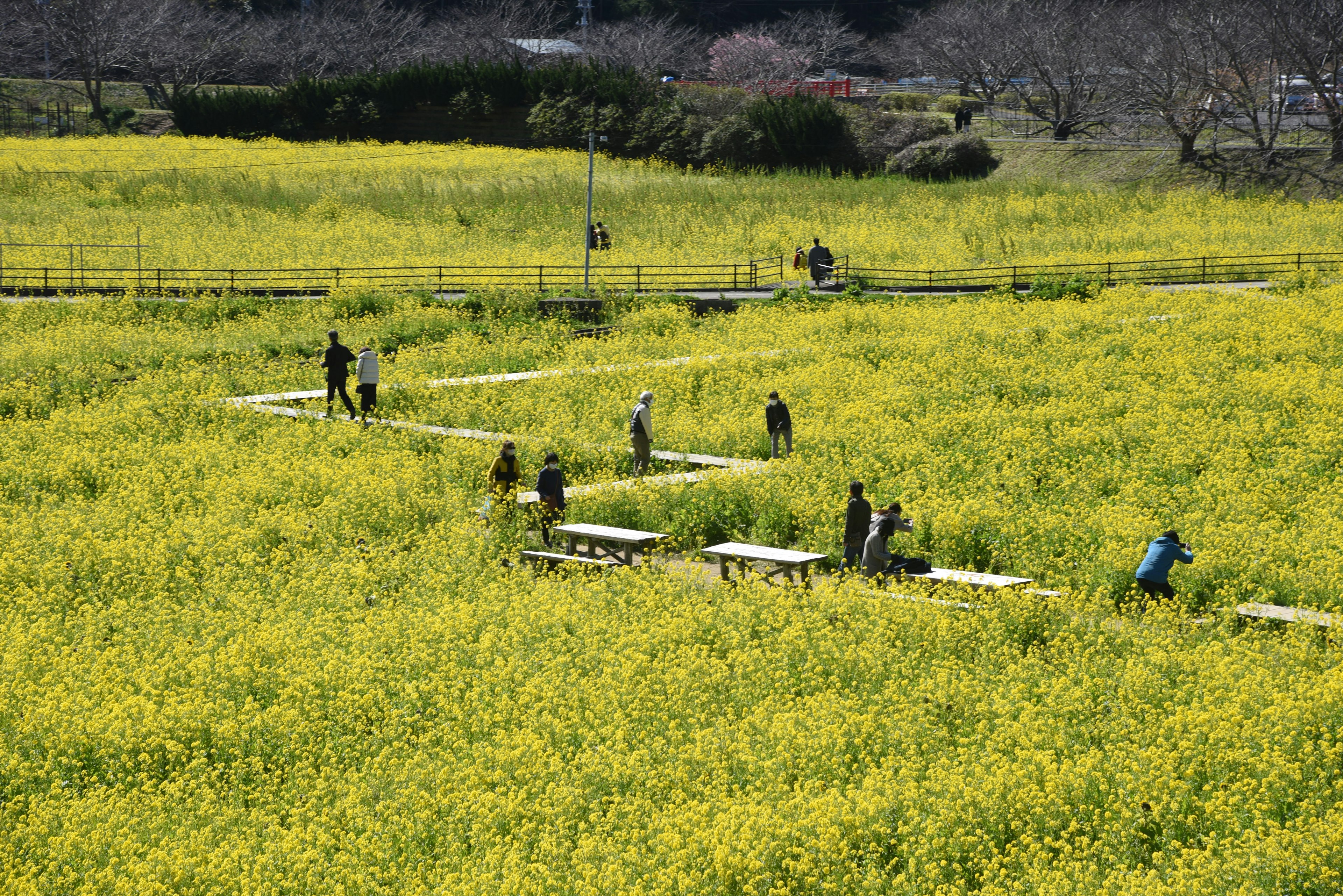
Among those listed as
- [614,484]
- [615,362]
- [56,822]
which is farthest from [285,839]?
[615,362]

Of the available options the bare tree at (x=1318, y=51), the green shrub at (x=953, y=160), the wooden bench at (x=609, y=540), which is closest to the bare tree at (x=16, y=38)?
the green shrub at (x=953, y=160)

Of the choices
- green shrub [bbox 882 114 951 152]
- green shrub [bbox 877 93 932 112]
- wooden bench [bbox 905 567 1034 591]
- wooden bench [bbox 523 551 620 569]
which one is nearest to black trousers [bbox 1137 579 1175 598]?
wooden bench [bbox 905 567 1034 591]

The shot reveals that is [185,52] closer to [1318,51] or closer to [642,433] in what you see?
[1318,51]

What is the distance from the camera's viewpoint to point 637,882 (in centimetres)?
758

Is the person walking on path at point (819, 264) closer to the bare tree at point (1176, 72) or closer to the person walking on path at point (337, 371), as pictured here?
the person walking on path at point (337, 371)

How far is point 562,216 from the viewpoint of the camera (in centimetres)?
4684

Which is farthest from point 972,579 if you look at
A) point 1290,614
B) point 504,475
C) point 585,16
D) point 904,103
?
point 585,16

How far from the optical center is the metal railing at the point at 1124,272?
34.1 meters

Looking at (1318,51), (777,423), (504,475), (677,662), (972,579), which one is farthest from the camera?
(1318,51)

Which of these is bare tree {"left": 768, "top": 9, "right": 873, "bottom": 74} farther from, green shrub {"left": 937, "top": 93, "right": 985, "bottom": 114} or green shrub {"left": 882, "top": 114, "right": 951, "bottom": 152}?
green shrub {"left": 882, "top": 114, "right": 951, "bottom": 152}

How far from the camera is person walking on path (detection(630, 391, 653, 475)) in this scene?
1631cm

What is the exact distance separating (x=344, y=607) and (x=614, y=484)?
4314 mm

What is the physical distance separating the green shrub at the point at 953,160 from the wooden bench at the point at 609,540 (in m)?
41.7

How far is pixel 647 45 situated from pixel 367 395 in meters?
71.8
